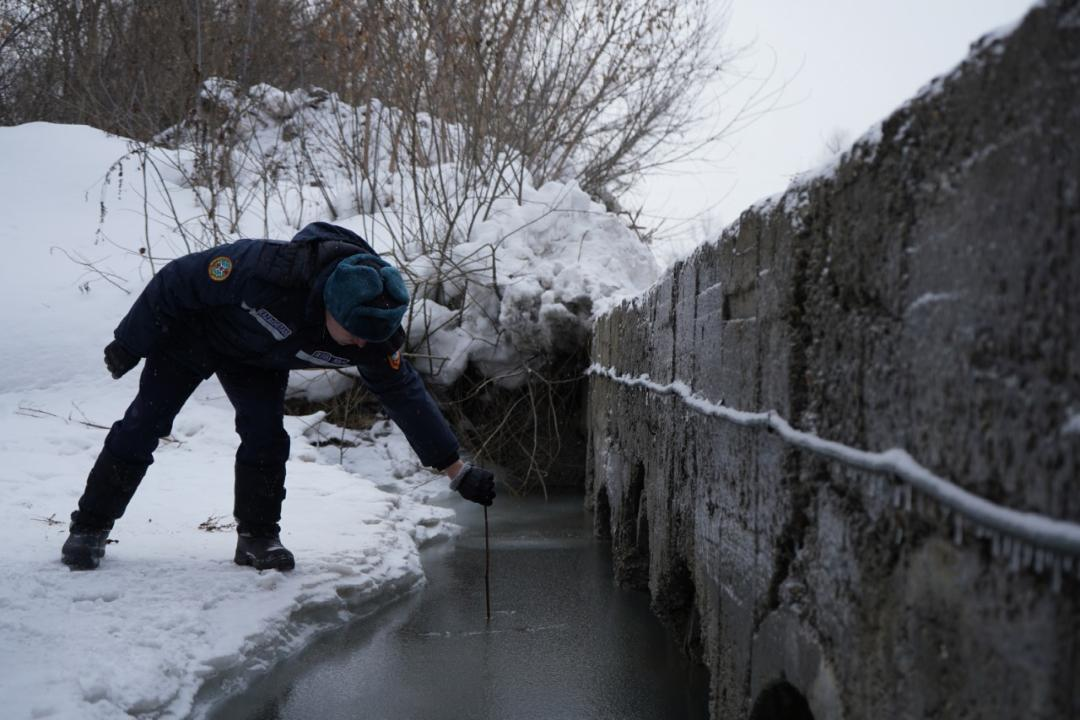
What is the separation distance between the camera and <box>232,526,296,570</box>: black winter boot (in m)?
3.96

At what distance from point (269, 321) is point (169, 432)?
0.75 meters

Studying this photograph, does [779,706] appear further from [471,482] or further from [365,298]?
[365,298]

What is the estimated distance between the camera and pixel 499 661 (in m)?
3.61

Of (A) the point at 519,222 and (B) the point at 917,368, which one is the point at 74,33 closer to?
(A) the point at 519,222

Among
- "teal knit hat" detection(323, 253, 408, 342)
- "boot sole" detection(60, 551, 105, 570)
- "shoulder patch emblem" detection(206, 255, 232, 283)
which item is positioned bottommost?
"boot sole" detection(60, 551, 105, 570)

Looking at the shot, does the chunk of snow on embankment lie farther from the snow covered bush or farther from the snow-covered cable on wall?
the snow covered bush

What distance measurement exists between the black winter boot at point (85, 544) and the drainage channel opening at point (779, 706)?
8.65ft

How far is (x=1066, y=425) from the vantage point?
3.53 feet

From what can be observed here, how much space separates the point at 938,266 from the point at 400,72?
816cm

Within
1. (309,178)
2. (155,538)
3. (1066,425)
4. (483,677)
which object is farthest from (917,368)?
(309,178)

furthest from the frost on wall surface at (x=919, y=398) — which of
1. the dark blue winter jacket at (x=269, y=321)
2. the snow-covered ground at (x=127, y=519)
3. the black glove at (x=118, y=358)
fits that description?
the black glove at (x=118, y=358)

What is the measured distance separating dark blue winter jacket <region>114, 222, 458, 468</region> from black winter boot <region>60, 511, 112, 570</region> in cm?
70

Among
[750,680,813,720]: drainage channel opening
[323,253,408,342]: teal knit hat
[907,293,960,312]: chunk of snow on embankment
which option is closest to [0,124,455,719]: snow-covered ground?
[323,253,408,342]: teal knit hat

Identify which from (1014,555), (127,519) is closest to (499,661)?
(127,519)
